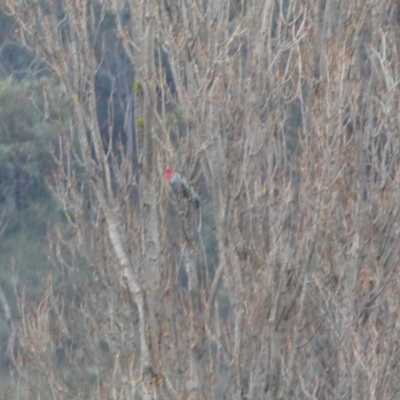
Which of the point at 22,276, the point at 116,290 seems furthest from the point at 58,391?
the point at 22,276

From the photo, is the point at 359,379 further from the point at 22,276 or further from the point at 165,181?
the point at 22,276

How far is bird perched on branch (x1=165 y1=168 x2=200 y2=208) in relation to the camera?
5.45 m

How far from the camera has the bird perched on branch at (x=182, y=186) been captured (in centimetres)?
545

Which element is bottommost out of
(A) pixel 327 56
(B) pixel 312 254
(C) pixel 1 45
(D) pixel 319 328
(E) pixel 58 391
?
(C) pixel 1 45

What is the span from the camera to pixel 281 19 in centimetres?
636

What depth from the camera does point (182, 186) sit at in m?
5.46

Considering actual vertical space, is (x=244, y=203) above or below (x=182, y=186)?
below

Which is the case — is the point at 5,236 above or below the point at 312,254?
below

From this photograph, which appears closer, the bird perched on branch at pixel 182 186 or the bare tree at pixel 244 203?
the bare tree at pixel 244 203

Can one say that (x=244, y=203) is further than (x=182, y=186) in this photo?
Yes

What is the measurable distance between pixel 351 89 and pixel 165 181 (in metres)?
1.43

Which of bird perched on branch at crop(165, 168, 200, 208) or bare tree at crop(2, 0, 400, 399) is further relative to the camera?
bird perched on branch at crop(165, 168, 200, 208)

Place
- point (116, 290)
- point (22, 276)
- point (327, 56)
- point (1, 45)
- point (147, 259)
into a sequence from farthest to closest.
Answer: point (1, 45) < point (22, 276) < point (116, 290) < point (327, 56) < point (147, 259)

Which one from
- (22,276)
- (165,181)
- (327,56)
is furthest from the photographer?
(22,276)
